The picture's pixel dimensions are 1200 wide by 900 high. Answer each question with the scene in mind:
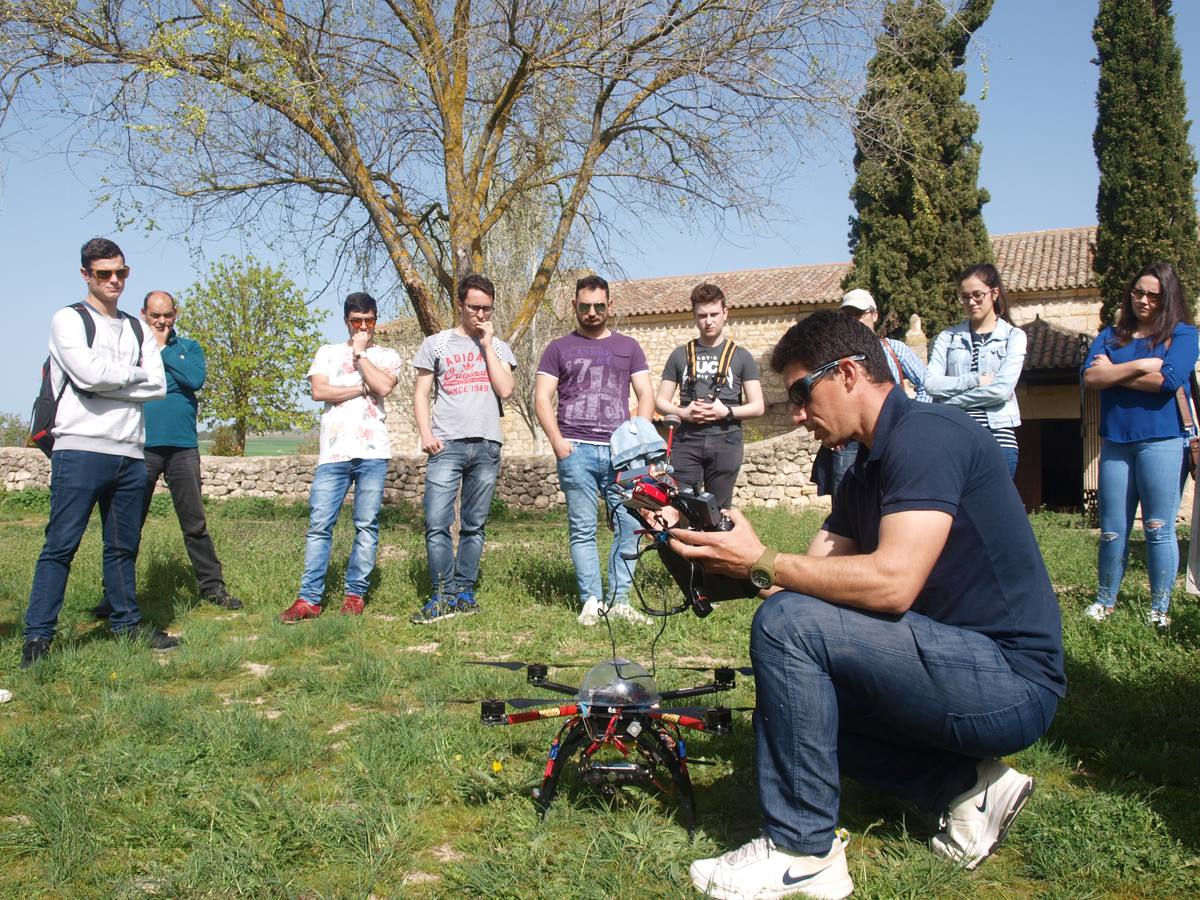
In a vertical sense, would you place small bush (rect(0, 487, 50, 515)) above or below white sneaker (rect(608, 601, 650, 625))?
below

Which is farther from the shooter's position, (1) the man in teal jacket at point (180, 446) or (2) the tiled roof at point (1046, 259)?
(2) the tiled roof at point (1046, 259)

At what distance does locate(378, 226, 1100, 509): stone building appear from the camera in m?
20.3

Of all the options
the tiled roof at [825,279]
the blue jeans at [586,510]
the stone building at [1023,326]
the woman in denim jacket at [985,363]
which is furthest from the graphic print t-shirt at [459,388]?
the tiled roof at [825,279]

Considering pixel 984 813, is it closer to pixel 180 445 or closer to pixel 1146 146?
pixel 180 445

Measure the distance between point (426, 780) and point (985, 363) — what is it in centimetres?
393

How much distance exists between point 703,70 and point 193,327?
27058 mm

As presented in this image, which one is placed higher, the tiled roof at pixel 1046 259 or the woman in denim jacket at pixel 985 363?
the tiled roof at pixel 1046 259

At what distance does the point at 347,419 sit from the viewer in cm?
583

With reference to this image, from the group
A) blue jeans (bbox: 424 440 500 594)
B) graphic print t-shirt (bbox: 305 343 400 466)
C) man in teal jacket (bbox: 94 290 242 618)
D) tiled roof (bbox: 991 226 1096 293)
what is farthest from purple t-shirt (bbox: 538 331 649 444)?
tiled roof (bbox: 991 226 1096 293)

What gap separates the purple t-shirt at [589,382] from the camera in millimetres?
5574

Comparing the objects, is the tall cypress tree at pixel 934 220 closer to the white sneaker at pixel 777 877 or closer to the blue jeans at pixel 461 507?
the blue jeans at pixel 461 507

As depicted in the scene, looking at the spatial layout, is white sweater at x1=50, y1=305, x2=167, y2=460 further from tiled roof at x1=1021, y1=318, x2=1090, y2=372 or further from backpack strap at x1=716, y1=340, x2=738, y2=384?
tiled roof at x1=1021, y1=318, x2=1090, y2=372

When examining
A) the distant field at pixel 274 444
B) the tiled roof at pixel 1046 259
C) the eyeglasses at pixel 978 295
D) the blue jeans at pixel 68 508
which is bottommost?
the distant field at pixel 274 444

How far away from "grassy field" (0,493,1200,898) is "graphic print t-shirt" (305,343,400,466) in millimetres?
1104
